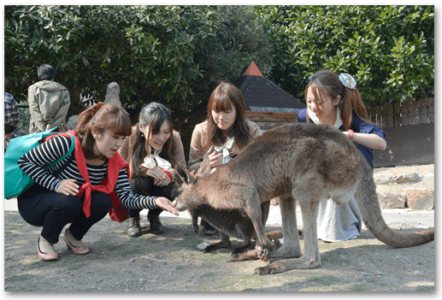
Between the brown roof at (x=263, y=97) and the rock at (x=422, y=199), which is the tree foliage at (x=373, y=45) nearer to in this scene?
the brown roof at (x=263, y=97)

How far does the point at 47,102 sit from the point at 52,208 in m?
3.67

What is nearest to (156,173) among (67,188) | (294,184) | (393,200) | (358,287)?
(67,188)

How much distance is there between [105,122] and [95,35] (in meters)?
4.15

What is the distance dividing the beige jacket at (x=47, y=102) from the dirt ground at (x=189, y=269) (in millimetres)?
2961

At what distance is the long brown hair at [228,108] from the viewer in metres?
3.27

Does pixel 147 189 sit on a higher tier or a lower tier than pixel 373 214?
higher

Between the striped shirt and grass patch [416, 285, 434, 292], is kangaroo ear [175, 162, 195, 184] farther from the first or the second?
grass patch [416, 285, 434, 292]

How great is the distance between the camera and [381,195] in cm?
549

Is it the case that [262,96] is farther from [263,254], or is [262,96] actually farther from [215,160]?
[263,254]

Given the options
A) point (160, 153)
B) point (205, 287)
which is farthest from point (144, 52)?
point (205, 287)

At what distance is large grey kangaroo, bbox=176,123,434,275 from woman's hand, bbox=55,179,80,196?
785 mm

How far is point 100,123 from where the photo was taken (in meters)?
2.74

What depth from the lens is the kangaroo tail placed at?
8.95 feet

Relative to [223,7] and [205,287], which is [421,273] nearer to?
[205,287]
